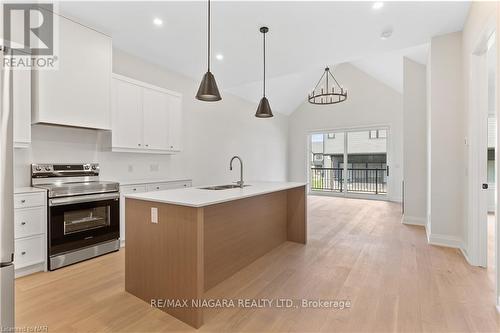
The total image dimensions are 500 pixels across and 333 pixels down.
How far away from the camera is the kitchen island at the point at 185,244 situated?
5.98 ft

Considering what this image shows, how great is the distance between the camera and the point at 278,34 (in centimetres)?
341

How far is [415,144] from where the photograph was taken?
477cm

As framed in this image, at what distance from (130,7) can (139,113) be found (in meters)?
1.41

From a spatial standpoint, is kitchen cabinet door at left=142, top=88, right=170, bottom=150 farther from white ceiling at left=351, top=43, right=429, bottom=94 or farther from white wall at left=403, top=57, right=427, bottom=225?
white wall at left=403, top=57, right=427, bottom=225

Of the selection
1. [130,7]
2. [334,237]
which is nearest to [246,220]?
[334,237]

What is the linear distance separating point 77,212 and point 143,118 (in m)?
1.59

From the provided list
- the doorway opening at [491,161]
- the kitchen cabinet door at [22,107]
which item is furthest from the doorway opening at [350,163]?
the kitchen cabinet door at [22,107]

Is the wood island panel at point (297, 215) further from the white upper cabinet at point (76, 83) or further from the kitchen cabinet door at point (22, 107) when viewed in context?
the kitchen cabinet door at point (22, 107)

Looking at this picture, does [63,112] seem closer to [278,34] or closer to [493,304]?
[278,34]

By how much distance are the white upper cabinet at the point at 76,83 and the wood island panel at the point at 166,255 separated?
1.56 metres

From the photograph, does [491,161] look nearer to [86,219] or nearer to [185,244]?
[185,244]

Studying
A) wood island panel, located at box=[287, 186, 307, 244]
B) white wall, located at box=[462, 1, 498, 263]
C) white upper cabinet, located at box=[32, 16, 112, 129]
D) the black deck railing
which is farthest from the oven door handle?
the black deck railing

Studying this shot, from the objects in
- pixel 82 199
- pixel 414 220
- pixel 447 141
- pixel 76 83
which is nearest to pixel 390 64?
pixel 447 141

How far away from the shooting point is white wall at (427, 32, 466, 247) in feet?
11.0
